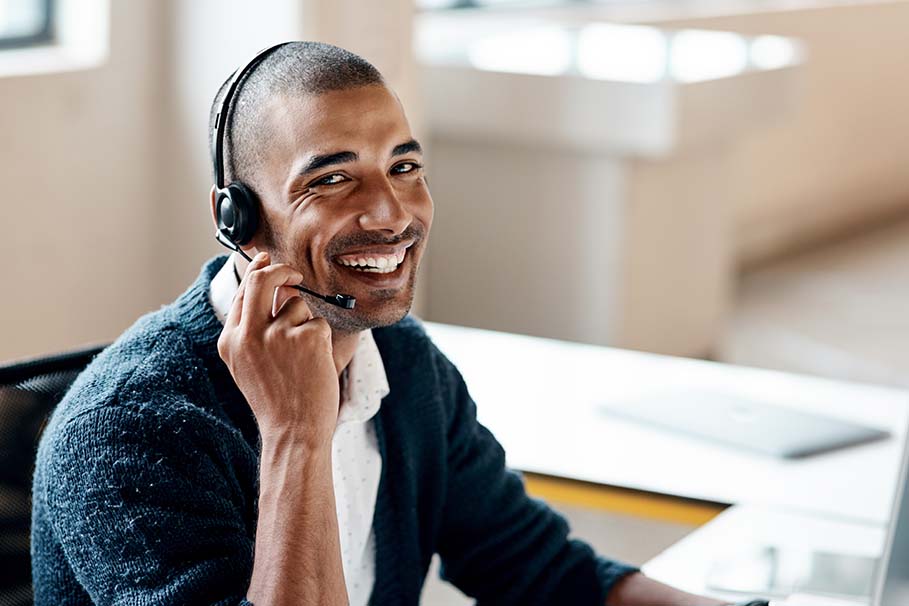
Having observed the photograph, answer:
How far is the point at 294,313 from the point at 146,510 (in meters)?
0.20

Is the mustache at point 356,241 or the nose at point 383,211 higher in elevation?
the nose at point 383,211

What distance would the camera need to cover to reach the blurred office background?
3736mm

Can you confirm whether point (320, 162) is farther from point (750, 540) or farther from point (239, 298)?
point (750, 540)

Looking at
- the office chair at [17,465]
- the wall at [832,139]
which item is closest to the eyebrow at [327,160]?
the office chair at [17,465]

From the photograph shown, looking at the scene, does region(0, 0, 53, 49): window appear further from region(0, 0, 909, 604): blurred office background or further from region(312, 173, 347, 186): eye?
region(312, 173, 347, 186): eye

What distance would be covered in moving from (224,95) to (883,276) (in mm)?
5968

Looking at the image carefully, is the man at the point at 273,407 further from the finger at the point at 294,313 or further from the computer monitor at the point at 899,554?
the computer monitor at the point at 899,554

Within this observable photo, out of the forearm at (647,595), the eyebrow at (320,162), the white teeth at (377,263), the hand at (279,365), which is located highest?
the eyebrow at (320,162)

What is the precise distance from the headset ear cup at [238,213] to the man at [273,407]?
12 millimetres

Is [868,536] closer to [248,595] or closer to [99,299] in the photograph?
[248,595]

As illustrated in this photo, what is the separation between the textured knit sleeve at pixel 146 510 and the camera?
1.18 meters

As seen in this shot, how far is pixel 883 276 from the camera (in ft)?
22.6

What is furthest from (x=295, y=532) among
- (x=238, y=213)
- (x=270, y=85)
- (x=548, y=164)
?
(x=548, y=164)

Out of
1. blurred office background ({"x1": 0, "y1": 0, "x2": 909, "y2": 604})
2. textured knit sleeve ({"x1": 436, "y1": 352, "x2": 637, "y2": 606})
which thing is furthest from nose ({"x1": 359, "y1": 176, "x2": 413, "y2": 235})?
blurred office background ({"x1": 0, "y1": 0, "x2": 909, "y2": 604})
